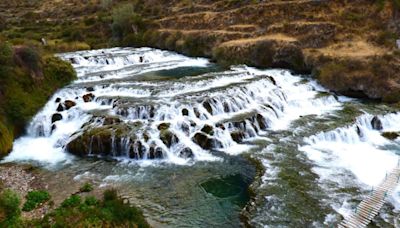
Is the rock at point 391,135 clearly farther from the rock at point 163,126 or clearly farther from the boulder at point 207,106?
the rock at point 163,126

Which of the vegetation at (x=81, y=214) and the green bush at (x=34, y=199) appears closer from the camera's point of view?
the vegetation at (x=81, y=214)

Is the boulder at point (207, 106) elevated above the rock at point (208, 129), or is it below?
above

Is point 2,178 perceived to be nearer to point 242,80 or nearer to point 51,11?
point 242,80

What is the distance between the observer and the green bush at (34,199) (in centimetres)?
1622

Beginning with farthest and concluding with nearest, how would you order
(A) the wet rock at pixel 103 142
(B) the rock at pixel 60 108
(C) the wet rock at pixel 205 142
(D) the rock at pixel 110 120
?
1. (B) the rock at pixel 60 108
2. (D) the rock at pixel 110 120
3. (C) the wet rock at pixel 205 142
4. (A) the wet rock at pixel 103 142

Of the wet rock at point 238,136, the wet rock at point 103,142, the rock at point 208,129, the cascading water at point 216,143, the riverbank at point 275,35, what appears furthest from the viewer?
the riverbank at point 275,35

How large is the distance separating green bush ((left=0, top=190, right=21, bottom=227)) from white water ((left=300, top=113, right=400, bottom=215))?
1325 centimetres

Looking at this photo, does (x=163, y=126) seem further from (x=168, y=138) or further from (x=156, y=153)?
(x=156, y=153)

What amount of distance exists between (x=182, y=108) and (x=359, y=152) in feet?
38.7

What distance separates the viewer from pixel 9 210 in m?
14.4

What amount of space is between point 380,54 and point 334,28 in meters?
7.59

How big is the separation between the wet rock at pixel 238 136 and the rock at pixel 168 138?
3781 mm

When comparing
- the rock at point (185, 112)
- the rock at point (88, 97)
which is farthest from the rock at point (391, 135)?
the rock at point (88, 97)

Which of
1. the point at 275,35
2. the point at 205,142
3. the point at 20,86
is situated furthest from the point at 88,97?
the point at 275,35
